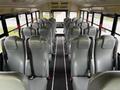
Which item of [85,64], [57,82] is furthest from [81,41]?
[57,82]

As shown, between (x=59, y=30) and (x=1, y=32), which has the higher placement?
(x=1, y=32)

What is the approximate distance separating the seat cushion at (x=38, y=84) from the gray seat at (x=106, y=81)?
1.96m

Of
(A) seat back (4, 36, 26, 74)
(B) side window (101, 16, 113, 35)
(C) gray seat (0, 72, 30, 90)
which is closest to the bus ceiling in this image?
(B) side window (101, 16, 113, 35)

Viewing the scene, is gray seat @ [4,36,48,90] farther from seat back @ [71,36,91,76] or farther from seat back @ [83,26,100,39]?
seat back @ [83,26,100,39]

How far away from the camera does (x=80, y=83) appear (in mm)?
2824

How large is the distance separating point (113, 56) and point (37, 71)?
1.39 metres

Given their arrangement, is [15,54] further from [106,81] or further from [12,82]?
[106,81]

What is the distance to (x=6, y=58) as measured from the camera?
9.34 ft

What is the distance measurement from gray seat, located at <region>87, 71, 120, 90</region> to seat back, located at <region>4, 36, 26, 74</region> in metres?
2.17

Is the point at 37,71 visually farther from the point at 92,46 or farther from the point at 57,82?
the point at 92,46

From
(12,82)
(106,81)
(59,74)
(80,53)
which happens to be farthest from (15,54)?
(106,81)

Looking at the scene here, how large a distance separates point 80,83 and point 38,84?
717 mm

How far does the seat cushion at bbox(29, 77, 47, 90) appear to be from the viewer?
8.90 ft

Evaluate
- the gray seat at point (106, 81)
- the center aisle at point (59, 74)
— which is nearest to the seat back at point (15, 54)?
the center aisle at point (59, 74)
